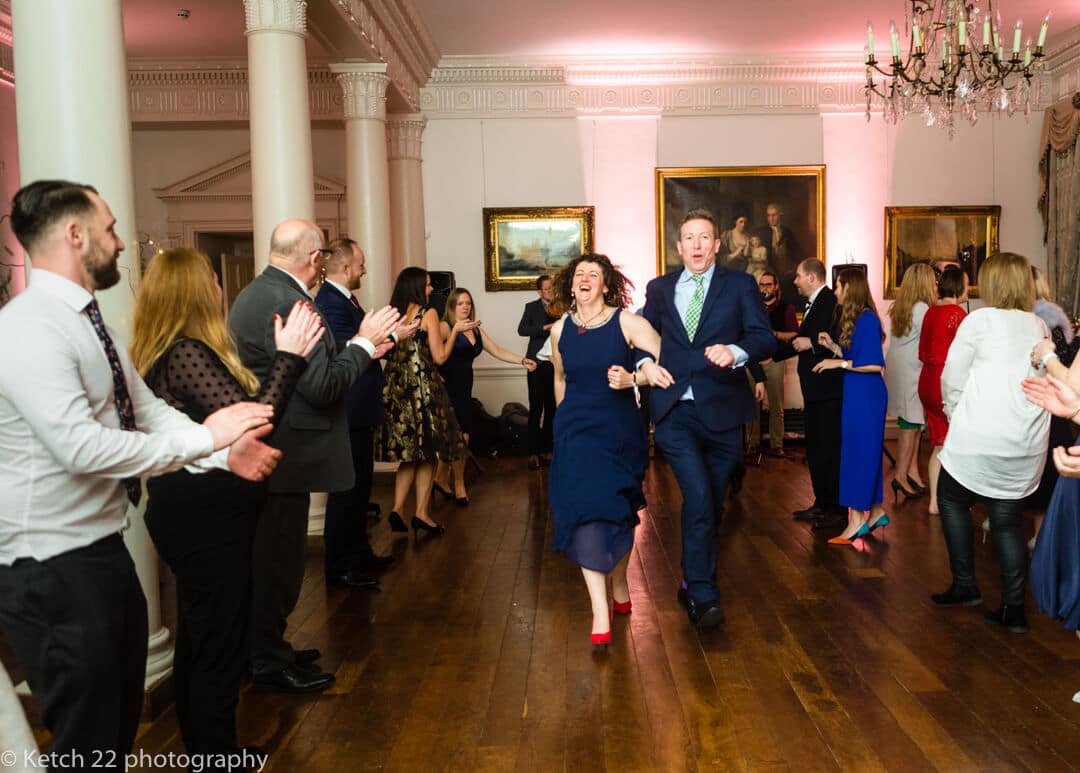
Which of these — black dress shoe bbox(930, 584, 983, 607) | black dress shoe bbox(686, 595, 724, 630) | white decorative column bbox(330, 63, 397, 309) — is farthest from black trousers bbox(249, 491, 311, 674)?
white decorative column bbox(330, 63, 397, 309)

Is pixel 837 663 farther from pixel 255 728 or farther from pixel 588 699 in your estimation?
pixel 255 728

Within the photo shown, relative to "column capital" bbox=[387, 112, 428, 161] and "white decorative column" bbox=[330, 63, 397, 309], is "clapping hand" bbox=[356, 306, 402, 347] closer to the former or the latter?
"white decorative column" bbox=[330, 63, 397, 309]

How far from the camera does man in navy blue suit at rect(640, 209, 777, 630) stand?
4.67 m

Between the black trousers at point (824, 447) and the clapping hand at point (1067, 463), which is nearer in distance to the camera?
the clapping hand at point (1067, 463)

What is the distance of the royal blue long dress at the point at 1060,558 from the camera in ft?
12.5

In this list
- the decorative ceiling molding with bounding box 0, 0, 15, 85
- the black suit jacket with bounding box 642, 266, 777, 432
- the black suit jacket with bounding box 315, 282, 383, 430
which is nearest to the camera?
the black suit jacket with bounding box 642, 266, 777, 432

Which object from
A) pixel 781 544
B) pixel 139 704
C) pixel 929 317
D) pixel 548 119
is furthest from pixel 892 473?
pixel 139 704

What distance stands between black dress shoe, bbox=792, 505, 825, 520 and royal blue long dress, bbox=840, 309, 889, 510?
68 cm

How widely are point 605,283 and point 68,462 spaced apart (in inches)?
111

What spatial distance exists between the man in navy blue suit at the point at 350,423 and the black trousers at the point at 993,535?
288 cm

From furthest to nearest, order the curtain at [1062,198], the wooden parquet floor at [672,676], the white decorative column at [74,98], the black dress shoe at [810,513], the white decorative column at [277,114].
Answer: the curtain at [1062,198]
the black dress shoe at [810,513]
the white decorative column at [277,114]
the white decorative column at [74,98]
the wooden parquet floor at [672,676]

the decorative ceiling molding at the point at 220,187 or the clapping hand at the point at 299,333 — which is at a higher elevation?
the decorative ceiling molding at the point at 220,187

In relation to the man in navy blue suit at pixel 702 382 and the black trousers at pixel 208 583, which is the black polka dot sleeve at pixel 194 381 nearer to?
the black trousers at pixel 208 583

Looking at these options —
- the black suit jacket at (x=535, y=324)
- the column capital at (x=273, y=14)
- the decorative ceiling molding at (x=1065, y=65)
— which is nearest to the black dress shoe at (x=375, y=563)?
the column capital at (x=273, y=14)
